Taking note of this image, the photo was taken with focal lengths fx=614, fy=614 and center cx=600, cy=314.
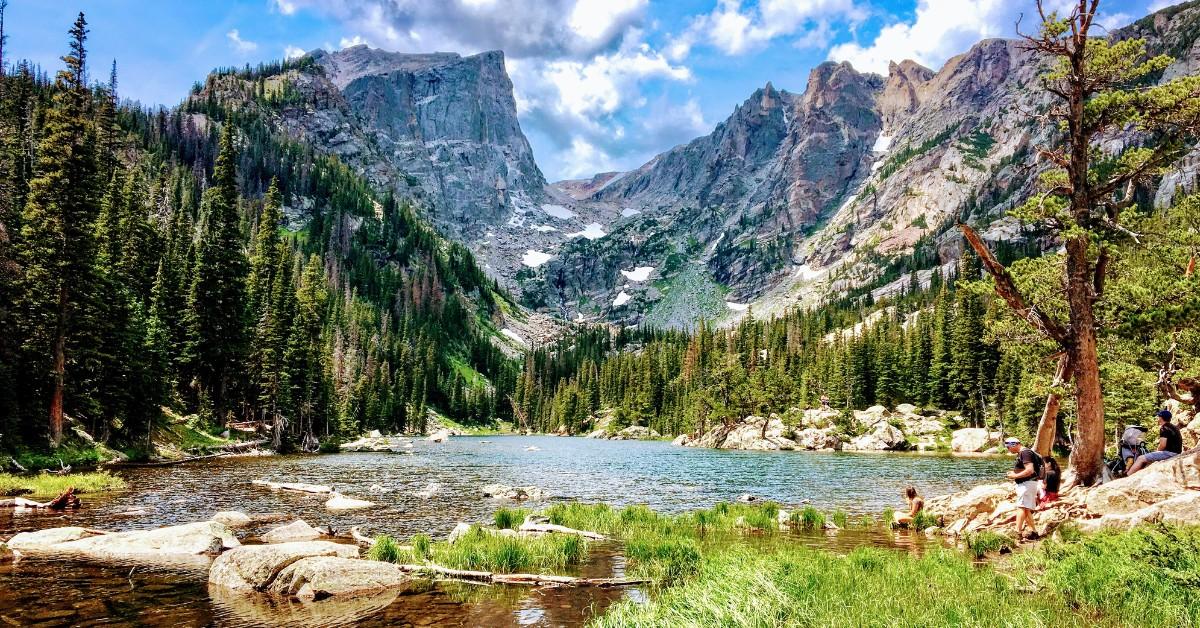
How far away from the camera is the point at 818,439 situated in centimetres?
8875

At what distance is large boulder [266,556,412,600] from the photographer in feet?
38.7

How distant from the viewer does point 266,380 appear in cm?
6794

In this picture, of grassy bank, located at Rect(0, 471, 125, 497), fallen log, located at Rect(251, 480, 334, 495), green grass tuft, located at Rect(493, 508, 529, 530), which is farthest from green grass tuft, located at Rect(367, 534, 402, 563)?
grassy bank, located at Rect(0, 471, 125, 497)

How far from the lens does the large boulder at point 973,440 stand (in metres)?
74.2

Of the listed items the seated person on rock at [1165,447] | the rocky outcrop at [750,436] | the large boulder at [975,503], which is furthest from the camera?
the rocky outcrop at [750,436]

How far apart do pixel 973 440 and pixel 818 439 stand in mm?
19737

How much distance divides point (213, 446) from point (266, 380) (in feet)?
53.3

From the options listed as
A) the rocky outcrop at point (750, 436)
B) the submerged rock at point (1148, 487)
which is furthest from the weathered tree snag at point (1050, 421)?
the rocky outcrop at point (750, 436)

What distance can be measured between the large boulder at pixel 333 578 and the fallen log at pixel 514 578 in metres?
0.49

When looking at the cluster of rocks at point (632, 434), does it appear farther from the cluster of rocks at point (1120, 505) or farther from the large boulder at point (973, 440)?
the cluster of rocks at point (1120, 505)

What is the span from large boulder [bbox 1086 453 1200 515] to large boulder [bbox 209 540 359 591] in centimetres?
1872

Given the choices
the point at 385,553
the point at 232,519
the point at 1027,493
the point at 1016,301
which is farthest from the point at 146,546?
the point at 1016,301

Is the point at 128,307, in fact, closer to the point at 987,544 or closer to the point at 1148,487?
the point at 987,544

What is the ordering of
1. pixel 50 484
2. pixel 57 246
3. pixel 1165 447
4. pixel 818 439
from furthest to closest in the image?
pixel 818 439
pixel 57 246
pixel 50 484
pixel 1165 447
